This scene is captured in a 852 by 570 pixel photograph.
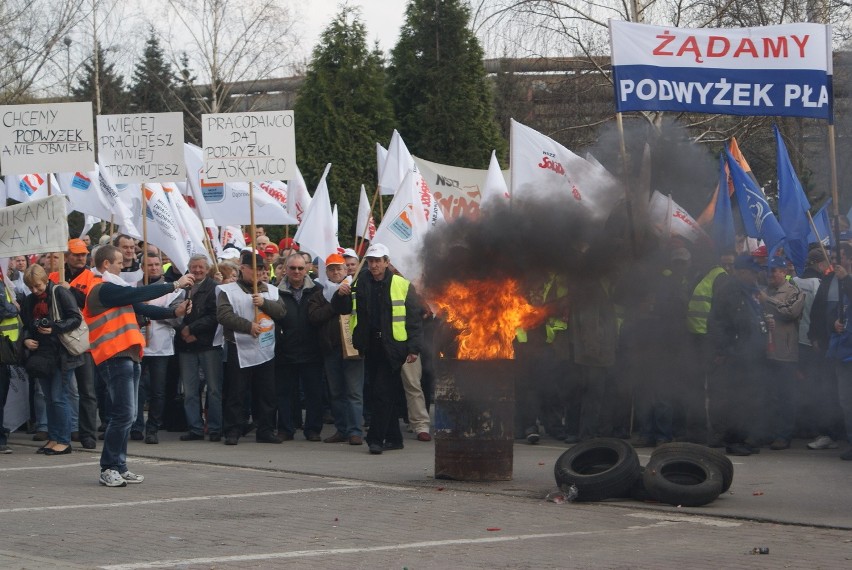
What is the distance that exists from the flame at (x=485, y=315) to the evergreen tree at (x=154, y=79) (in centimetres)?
4064

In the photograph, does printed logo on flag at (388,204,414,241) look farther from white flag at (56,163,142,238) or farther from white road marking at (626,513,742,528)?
white road marking at (626,513,742,528)

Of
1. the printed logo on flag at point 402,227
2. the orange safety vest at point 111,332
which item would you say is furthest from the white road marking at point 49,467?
the printed logo on flag at point 402,227

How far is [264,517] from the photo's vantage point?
892 cm

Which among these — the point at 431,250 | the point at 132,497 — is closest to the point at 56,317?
the point at 132,497

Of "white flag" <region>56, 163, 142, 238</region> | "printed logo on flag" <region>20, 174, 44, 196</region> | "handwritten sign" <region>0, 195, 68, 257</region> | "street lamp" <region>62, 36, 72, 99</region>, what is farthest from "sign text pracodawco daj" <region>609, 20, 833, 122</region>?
"street lamp" <region>62, 36, 72, 99</region>

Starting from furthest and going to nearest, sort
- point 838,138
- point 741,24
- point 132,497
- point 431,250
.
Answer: point 741,24, point 838,138, point 431,250, point 132,497

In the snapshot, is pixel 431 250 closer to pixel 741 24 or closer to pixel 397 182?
pixel 397 182

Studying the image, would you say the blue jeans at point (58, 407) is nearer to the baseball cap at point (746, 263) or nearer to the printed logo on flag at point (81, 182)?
the printed logo on flag at point (81, 182)

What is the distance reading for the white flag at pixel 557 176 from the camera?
37.0 feet

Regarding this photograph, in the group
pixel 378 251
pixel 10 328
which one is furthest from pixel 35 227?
pixel 378 251

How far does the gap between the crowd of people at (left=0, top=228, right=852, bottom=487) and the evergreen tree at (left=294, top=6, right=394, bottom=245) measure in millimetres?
15798

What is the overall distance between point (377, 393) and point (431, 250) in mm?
2189

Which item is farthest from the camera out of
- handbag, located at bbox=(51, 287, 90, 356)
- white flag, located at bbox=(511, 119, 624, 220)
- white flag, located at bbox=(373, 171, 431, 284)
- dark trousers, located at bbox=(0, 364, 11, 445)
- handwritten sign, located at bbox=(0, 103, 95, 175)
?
handwritten sign, located at bbox=(0, 103, 95, 175)

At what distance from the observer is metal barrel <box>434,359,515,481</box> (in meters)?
10.3
